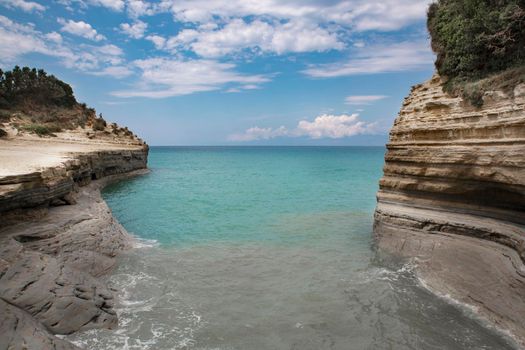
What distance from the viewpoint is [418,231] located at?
38.8ft

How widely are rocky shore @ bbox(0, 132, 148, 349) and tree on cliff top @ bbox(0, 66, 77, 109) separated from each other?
3281 cm

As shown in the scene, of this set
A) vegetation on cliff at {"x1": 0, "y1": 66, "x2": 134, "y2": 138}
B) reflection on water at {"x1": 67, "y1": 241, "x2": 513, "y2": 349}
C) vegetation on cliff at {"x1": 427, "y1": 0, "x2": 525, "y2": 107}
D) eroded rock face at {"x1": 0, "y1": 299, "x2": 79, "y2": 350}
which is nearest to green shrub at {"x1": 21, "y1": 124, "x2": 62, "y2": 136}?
vegetation on cliff at {"x1": 0, "y1": 66, "x2": 134, "y2": 138}

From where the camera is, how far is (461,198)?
36.1 feet

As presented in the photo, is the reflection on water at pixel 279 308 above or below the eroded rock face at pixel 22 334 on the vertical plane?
below

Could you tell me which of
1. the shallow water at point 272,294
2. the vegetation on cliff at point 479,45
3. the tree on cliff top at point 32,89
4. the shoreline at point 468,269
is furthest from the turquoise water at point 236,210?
the tree on cliff top at point 32,89

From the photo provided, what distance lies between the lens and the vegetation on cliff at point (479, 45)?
33.7 ft

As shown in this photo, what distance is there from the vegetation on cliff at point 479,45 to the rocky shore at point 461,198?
1.62 ft

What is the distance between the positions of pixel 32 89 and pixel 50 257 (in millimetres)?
40854

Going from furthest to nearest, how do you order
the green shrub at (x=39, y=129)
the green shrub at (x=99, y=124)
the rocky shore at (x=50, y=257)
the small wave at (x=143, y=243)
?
the green shrub at (x=99, y=124), the green shrub at (x=39, y=129), the small wave at (x=143, y=243), the rocky shore at (x=50, y=257)

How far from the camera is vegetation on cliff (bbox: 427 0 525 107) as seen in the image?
10.3m

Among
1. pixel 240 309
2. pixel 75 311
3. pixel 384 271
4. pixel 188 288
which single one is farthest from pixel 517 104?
pixel 75 311

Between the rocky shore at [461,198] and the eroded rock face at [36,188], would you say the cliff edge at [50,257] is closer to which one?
the eroded rock face at [36,188]

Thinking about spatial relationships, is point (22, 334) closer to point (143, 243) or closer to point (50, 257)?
point (50, 257)

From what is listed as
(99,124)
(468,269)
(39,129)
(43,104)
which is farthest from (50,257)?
(43,104)
